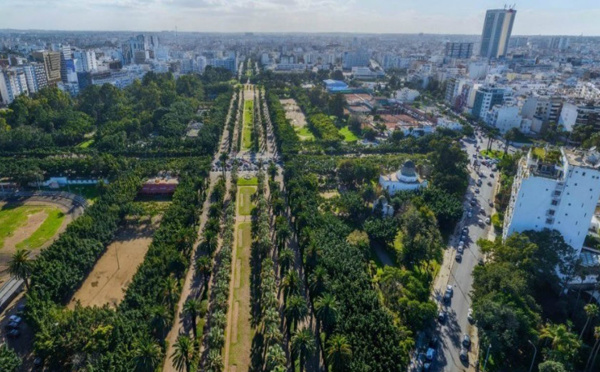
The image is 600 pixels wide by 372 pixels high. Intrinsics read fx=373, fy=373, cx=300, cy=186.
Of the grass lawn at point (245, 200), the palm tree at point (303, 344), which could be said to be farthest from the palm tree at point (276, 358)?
the grass lawn at point (245, 200)

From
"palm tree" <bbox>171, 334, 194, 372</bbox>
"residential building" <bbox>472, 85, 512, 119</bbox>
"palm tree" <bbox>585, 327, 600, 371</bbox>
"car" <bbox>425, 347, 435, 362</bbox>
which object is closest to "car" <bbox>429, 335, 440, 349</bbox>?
"car" <bbox>425, 347, 435, 362</bbox>

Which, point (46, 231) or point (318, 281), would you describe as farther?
point (46, 231)

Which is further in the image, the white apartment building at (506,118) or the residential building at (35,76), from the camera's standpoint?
the residential building at (35,76)

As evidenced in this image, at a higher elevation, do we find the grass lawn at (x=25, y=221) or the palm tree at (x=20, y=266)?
the palm tree at (x=20, y=266)

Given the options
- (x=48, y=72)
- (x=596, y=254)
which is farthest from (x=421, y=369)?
(x=48, y=72)

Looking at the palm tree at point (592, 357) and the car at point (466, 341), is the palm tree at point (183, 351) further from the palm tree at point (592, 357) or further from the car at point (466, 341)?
the palm tree at point (592, 357)

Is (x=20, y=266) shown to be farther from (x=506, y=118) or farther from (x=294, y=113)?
(x=506, y=118)

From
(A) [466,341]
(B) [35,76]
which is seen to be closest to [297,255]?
(A) [466,341]

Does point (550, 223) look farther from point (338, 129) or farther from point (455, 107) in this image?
point (455, 107)
